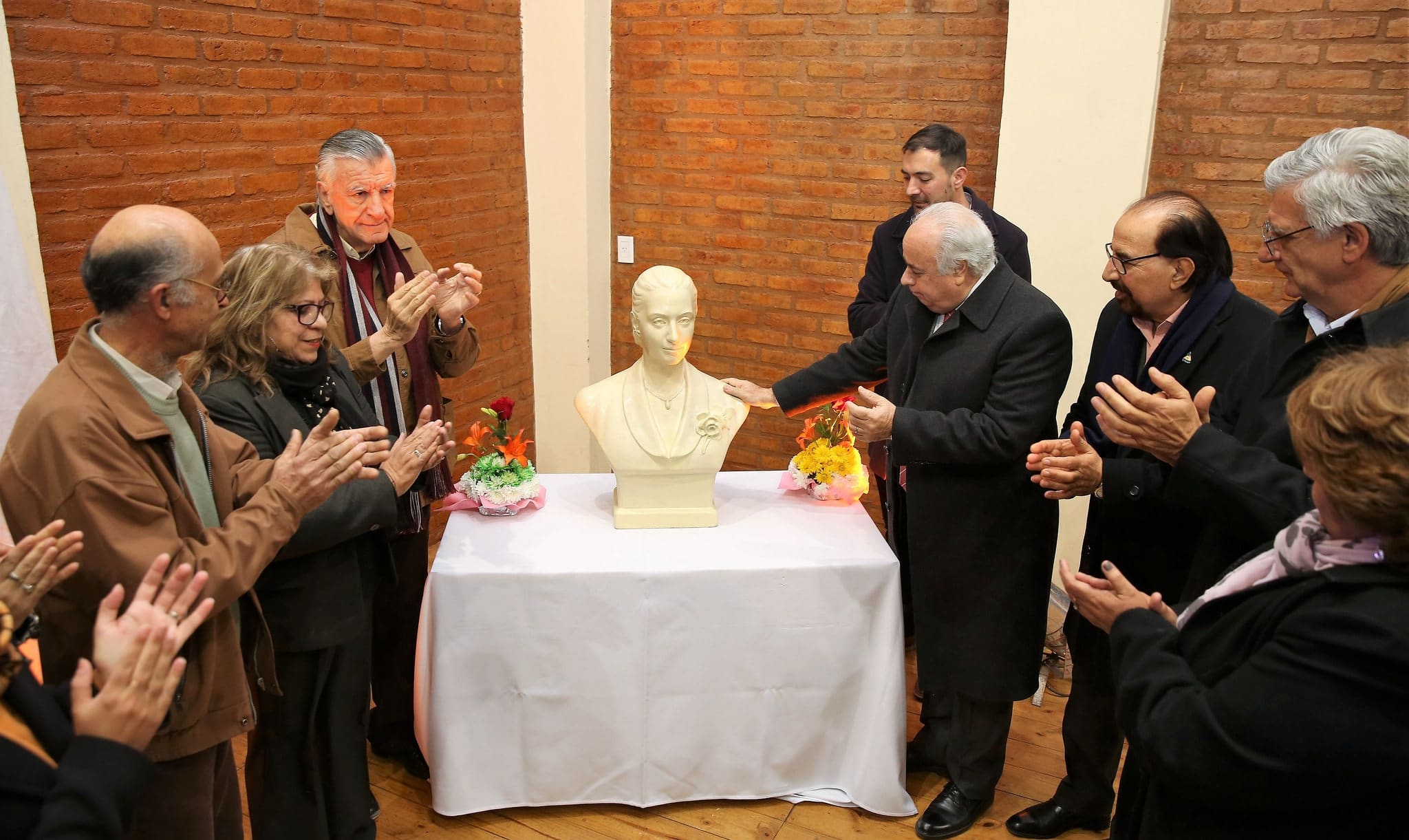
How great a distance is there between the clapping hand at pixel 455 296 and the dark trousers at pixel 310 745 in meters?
1.04

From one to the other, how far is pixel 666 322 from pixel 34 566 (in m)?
1.79

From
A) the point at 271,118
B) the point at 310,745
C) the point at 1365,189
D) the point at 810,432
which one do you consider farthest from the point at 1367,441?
the point at 271,118

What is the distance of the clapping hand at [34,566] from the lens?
5.48ft

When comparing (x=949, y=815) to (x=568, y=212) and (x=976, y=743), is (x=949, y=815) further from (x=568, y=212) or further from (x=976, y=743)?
(x=568, y=212)

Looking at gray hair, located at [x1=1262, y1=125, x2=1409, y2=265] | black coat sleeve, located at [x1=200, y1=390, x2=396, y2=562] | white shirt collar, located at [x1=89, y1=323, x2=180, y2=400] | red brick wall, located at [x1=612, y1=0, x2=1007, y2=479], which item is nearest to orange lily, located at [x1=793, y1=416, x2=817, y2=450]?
black coat sleeve, located at [x1=200, y1=390, x2=396, y2=562]

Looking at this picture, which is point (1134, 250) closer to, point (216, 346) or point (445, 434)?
point (445, 434)

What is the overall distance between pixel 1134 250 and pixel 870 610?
Result: 127 centimetres

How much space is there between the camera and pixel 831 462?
338 cm

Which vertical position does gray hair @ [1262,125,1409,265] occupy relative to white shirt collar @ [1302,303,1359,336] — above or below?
above

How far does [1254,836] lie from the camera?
1.56 m

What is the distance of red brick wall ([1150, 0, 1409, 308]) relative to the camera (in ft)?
13.2

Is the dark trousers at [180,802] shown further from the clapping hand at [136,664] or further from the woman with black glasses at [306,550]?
the clapping hand at [136,664]

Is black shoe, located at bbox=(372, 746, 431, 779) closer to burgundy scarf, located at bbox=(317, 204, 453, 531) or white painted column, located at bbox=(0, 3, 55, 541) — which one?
burgundy scarf, located at bbox=(317, 204, 453, 531)

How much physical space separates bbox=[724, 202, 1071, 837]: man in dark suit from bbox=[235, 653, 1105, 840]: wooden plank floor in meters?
0.17
